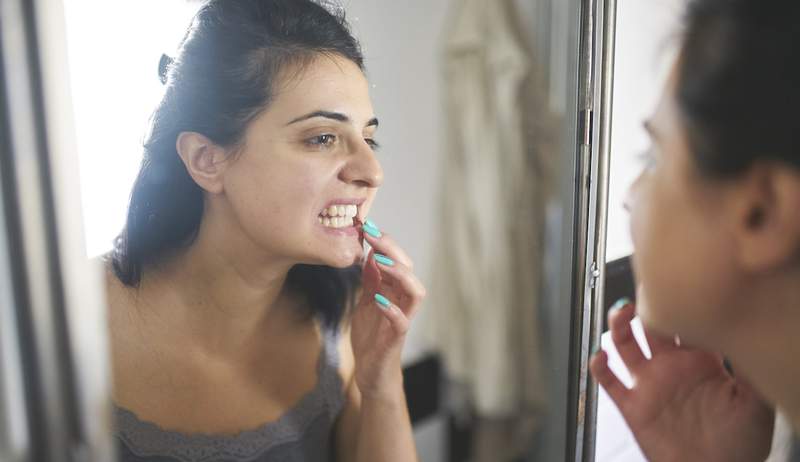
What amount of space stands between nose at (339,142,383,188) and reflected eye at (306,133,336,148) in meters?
0.03

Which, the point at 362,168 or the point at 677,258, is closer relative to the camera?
the point at 677,258

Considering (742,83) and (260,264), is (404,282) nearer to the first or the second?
(260,264)

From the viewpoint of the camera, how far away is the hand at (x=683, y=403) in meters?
0.71

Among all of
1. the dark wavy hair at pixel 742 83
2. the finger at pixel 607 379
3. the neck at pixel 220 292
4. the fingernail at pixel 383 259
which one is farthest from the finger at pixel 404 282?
the dark wavy hair at pixel 742 83

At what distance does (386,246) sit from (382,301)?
7 centimetres

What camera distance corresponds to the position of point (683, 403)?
0.74m

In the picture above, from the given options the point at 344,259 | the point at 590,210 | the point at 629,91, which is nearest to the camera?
the point at 344,259

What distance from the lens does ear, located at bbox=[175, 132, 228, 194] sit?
0.55 meters

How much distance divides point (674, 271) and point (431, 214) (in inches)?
10.6

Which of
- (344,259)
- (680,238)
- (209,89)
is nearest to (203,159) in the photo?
(209,89)

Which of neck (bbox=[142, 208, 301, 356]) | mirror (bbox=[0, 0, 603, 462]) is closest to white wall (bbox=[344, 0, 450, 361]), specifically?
mirror (bbox=[0, 0, 603, 462])

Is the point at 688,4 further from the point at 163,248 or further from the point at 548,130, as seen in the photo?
the point at 163,248

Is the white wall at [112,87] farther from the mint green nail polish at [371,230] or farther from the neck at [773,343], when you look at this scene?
the neck at [773,343]

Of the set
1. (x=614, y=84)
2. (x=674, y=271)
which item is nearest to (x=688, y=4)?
(x=674, y=271)
